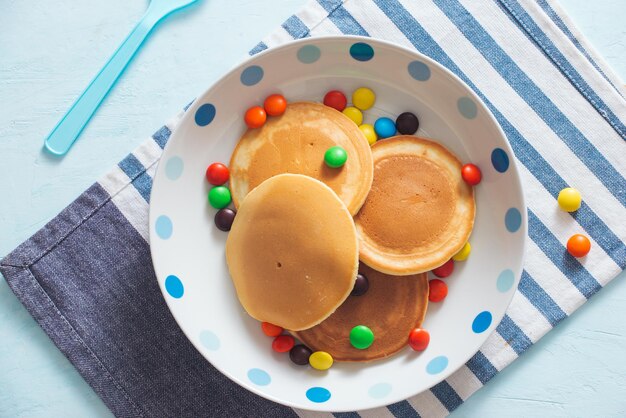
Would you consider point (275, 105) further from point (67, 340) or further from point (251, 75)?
point (67, 340)

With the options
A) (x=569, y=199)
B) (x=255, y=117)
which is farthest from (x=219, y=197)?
(x=569, y=199)

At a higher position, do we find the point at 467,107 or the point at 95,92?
the point at 467,107

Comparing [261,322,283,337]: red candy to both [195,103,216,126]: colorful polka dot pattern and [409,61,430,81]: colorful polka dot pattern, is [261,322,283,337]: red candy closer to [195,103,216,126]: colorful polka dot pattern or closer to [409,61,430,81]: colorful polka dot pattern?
[195,103,216,126]: colorful polka dot pattern

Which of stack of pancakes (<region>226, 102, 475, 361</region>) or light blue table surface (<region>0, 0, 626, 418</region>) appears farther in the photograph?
light blue table surface (<region>0, 0, 626, 418</region>)

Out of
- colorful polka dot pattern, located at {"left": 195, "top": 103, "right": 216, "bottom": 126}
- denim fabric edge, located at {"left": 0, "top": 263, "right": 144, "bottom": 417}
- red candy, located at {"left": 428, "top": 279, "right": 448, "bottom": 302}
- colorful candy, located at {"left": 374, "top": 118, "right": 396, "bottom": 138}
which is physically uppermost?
colorful candy, located at {"left": 374, "top": 118, "right": 396, "bottom": 138}

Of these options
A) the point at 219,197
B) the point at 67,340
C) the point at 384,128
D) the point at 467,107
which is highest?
the point at 467,107

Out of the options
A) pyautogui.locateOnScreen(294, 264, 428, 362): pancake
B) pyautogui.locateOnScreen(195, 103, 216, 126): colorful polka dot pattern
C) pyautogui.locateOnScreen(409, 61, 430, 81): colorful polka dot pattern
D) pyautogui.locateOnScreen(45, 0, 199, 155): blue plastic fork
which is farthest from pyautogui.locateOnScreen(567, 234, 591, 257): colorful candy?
pyautogui.locateOnScreen(45, 0, 199, 155): blue plastic fork

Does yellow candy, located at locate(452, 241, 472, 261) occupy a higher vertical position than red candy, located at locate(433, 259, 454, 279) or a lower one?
higher
